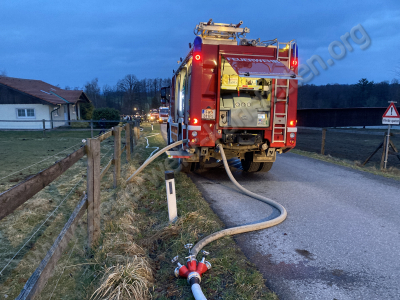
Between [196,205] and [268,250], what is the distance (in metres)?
1.95

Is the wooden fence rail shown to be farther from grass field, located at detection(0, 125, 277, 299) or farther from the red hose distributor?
the red hose distributor

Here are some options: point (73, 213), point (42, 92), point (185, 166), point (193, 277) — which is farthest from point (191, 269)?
point (42, 92)

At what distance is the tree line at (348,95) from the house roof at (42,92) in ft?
142

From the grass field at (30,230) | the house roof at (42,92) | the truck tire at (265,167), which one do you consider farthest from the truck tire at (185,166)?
the house roof at (42,92)

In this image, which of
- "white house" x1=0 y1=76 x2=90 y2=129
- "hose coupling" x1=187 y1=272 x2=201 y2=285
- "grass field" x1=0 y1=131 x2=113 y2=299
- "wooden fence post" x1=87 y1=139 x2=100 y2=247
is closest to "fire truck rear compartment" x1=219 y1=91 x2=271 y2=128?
"grass field" x1=0 y1=131 x2=113 y2=299

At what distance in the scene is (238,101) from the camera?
732cm

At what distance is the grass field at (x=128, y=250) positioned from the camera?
303 cm

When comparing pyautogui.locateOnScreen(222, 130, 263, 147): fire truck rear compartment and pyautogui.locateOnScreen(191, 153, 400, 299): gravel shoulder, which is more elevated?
pyautogui.locateOnScreen(222, 130, 263, 147): fire truck rear compartment

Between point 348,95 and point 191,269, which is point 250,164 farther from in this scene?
point 348,95

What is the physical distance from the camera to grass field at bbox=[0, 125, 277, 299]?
303cm

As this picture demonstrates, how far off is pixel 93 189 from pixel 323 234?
129 inches

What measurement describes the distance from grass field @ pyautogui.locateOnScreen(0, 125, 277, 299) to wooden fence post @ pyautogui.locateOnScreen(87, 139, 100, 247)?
20cm

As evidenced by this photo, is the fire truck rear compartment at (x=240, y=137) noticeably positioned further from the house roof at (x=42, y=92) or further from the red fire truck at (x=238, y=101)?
the house roof at (x=42, y=92)

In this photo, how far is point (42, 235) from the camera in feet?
14.5
